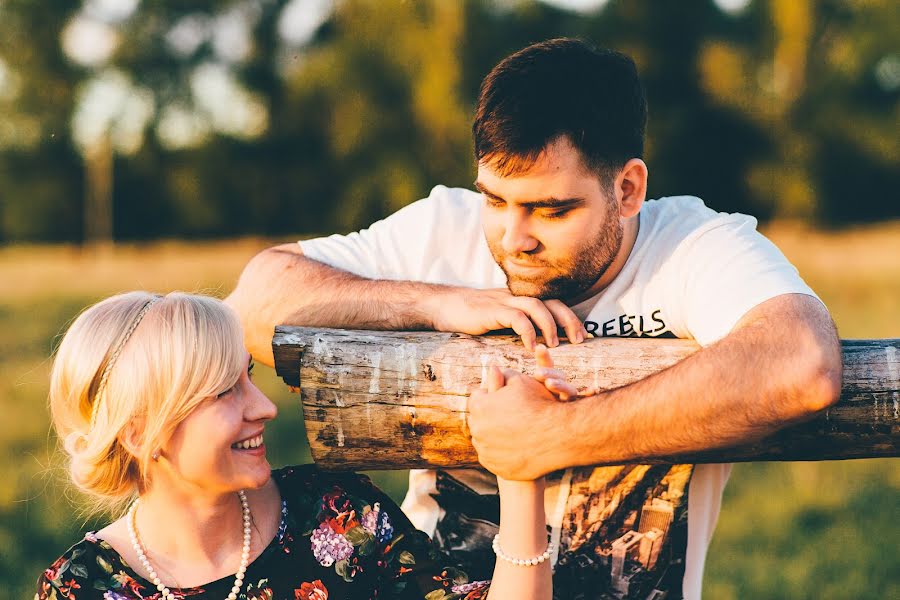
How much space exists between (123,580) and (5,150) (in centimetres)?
4102

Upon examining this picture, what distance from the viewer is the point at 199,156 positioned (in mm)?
38031

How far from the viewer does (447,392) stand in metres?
2.83

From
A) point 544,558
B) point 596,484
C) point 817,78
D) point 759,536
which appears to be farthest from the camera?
point 817,78

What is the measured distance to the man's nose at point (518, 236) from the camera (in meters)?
3.08

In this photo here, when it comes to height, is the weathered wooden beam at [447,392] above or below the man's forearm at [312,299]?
below

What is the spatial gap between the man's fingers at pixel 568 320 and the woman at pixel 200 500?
32cm

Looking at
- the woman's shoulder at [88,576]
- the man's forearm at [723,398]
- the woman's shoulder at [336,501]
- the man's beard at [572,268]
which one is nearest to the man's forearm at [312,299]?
the man's beard at [572,268]

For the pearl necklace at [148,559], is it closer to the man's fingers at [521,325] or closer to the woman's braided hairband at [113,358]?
the woman's braided hairband at [113,358]

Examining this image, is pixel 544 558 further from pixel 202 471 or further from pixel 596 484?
pixel 202 471

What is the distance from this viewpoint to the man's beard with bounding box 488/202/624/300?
10.2ft

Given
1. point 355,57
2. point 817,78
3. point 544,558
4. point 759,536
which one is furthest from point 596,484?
point 355,57

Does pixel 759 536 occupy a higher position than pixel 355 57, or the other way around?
pixel 355 57

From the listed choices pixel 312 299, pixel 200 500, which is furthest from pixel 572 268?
pixel 200 500

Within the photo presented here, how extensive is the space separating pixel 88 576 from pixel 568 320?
1500mm
